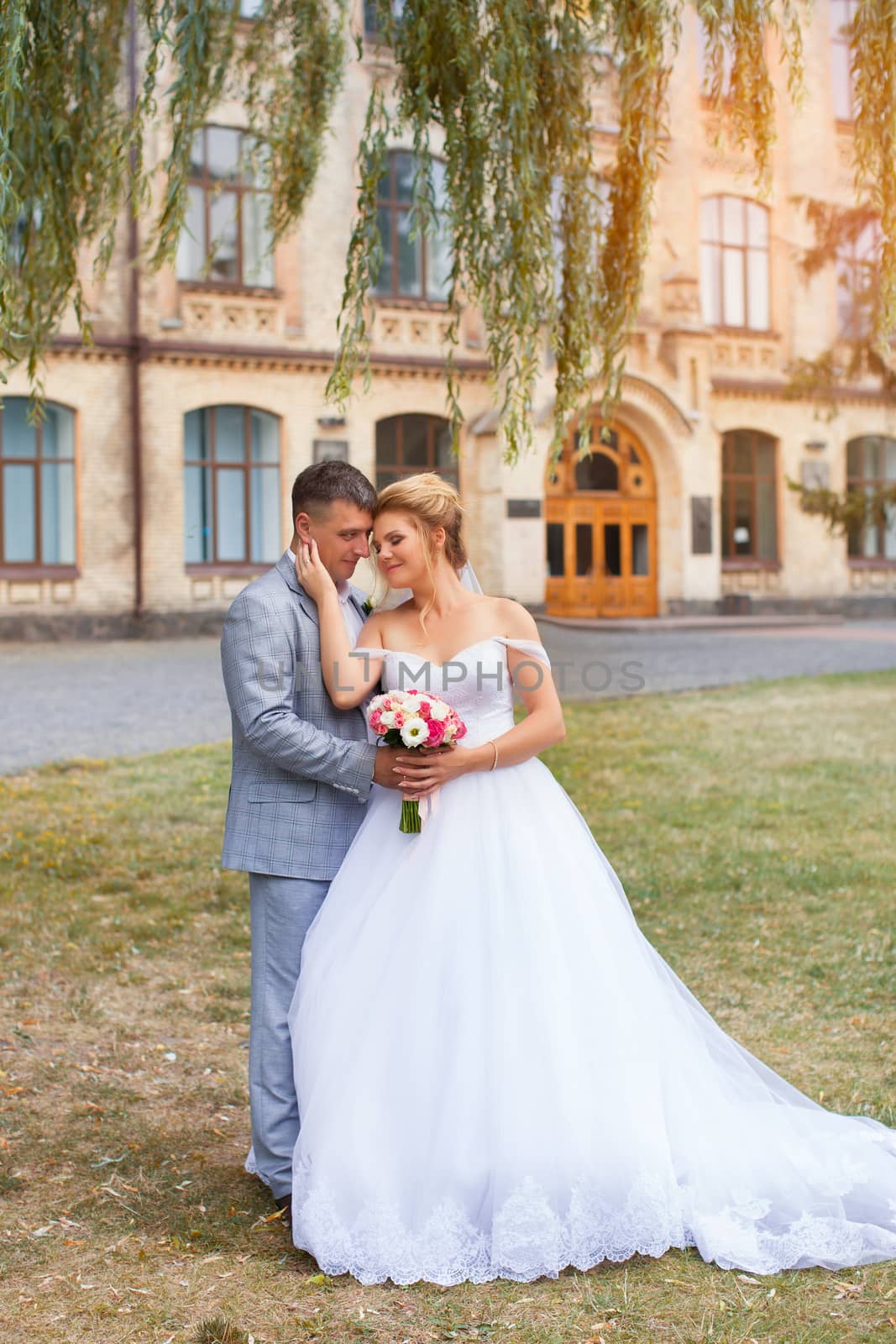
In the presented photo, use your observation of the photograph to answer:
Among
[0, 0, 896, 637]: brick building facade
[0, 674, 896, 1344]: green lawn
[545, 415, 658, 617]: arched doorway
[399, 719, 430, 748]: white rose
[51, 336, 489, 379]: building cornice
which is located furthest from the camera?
[545, 415, 658, 617]: arched doorway

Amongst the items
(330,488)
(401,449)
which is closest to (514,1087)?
(330,488)

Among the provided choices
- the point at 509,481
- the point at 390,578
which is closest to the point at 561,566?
the point at 509,481

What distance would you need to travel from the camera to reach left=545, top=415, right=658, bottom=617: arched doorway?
2852 centimetres

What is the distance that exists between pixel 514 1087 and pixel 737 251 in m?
29.3

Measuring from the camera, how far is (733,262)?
1172 inches

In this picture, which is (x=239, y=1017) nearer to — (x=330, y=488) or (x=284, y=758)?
(x=284, y=758)

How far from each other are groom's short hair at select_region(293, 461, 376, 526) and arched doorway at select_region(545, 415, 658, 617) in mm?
24516

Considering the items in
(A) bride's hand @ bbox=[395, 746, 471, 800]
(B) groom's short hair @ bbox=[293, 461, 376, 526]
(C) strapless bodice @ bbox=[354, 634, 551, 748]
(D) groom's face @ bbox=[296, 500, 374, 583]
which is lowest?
(A) bride's hand @ bbox=[395, 746, 471, 800]

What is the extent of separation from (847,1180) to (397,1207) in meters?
1.28

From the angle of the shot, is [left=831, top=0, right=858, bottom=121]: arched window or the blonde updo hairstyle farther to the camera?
[left=831, top=0, right=858, bottom=121]: arched window

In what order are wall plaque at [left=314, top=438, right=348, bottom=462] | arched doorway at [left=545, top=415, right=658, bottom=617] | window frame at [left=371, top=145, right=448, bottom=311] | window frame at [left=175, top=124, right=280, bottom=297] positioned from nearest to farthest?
window frame at [left=175, top=124, right=280, bottom=297] < wall plaque at [left=314, top=438, right=348, bottom=462] < window frame at [left=371, top=145, right=448, bottom=311] < arched doorway at [left=545, top=415, right=658, bottom=617]

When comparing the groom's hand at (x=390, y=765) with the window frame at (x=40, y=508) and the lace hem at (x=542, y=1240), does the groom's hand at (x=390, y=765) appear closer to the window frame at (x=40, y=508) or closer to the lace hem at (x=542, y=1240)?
the lace hem at (x=542, y=1240)

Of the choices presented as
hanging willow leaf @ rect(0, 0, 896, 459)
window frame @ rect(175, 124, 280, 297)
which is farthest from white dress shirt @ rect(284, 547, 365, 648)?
window frame @ rect(175, 124, 280, 297)

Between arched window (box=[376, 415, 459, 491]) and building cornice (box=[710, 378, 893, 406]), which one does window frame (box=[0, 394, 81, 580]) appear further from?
building cornice (box=[710, 378, 893, 406])
